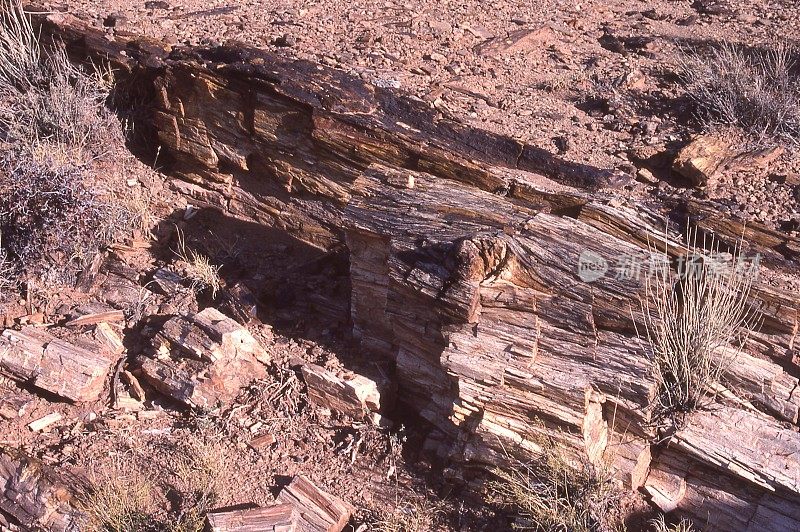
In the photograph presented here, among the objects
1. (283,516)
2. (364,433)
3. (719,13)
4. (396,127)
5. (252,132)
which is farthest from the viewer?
(719,13)

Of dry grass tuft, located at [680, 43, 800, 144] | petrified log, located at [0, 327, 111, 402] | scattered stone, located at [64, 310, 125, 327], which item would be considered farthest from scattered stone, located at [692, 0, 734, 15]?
petrified log, located at [0, 327, 111, 402]

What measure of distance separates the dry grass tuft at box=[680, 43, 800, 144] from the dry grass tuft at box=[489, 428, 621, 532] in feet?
9.70

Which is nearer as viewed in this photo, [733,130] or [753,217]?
[753,217]

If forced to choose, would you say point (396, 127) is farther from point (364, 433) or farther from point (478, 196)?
point (364, 433)

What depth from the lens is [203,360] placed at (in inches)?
200

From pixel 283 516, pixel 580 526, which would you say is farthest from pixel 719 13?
pixel 283 516

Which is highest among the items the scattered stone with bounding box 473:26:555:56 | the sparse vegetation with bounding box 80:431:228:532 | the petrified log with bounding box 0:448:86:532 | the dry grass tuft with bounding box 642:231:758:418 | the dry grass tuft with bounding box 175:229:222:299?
the scattered stone with bounding box 473:26:555:56

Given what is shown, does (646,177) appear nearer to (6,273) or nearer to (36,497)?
(36,497)

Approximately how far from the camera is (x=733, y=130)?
5926 mm

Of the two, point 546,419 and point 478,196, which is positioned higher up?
point 478,196

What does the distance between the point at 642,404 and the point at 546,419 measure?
483 millimetres

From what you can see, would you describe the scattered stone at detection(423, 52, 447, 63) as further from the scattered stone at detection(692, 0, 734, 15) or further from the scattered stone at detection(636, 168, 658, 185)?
the scattered stone at detection(692, 0, 734, 15)

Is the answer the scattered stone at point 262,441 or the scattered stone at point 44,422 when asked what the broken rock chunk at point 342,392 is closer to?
the scattered stone at point 262,441

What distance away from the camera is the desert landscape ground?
4.24 m
